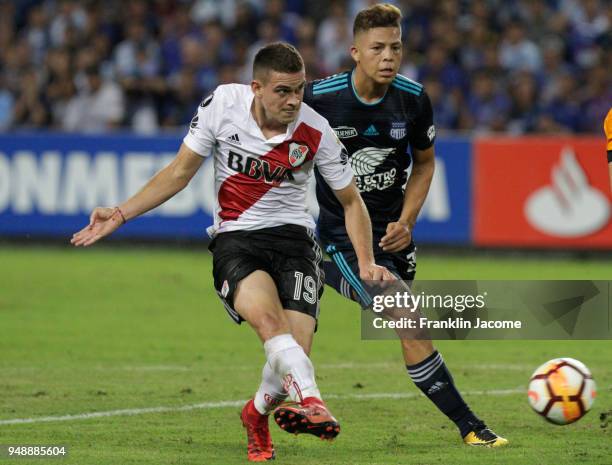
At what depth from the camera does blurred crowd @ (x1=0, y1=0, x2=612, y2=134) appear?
1833 cm

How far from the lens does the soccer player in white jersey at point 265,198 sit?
6.60 m

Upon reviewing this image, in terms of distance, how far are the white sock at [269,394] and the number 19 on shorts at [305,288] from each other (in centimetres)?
44

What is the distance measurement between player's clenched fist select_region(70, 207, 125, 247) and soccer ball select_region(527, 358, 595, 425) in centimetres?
244

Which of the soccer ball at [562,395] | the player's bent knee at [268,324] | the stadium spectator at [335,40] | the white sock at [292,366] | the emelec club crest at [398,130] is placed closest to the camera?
the white sock at [292,366]

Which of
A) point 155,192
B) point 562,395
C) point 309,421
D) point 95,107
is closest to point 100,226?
point 155,192

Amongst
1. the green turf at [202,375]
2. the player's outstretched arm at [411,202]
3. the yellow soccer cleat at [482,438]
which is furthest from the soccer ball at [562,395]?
the player's outstretched arm at [411,202]

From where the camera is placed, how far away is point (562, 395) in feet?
22.5

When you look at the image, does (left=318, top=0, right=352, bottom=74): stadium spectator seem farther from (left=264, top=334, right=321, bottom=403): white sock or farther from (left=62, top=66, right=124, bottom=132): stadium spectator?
(left=264, top=334, right=321, bottom=403): white sock

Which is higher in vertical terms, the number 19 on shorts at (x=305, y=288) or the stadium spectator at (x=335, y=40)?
the stadium spectator at (x=335, y=40)

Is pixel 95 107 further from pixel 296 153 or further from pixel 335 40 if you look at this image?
pixel 296 153

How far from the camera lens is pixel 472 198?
56.2ft

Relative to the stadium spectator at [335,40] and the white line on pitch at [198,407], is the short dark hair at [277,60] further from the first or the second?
the stadium spectator at [335,40]

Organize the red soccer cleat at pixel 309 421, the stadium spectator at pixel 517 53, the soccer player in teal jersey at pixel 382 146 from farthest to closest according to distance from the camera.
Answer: the stadium spectator at pixel 517 53 < the soccer player in teal jersey at pixel 382 146 < the red soccer cleat at pixel 309 421

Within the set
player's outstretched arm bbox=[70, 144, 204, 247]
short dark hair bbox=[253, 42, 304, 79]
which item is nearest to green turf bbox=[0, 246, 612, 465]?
player's outstretched arm bbox=[70, 144, 204, 247]
